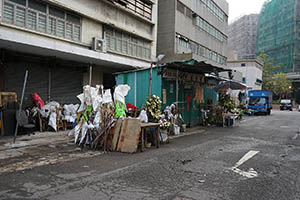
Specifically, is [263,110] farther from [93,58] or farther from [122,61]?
[93,58]

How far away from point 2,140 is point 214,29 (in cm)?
2660

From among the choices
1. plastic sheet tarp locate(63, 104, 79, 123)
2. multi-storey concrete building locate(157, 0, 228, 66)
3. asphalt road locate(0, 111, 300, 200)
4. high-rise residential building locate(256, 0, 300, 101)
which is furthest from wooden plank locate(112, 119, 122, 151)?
high-rise residential building locate(256, 0, 300, 101)

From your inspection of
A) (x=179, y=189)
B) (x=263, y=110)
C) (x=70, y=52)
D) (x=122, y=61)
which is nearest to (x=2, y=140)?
Answer: (x=70, y=52)

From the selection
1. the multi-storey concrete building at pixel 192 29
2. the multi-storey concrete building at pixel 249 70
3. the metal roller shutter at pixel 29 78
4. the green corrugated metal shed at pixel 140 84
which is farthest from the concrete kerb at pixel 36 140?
the multi-storey concrete building at pixel 249 70

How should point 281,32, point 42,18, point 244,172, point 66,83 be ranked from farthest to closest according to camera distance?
point 281,32 → point 66,83 → point 42,18 → point 244,172

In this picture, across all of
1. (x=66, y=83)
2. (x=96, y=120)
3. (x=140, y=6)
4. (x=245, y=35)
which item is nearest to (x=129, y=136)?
(x=96, y=120)

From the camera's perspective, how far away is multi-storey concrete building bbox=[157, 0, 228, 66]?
67.1ft

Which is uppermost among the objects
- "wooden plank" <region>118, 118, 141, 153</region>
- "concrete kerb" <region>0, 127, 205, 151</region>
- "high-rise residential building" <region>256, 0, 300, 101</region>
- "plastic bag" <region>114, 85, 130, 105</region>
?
"high-rise residential building" <region>256, 0, 300, 101</region>

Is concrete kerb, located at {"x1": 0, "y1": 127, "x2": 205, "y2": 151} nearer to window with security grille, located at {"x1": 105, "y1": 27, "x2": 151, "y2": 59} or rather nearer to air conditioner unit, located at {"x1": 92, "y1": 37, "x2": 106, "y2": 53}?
air conditioner unit, located at {"x1": 92, "y1": 37, "x2": 106, "y2": 53}

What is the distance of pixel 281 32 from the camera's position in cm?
5975

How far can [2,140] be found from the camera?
28.0ft

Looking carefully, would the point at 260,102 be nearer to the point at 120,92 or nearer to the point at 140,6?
the point at 140,6

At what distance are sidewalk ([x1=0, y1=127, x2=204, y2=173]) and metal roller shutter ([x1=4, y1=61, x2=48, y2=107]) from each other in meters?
2.66

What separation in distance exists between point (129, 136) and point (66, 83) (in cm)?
714
